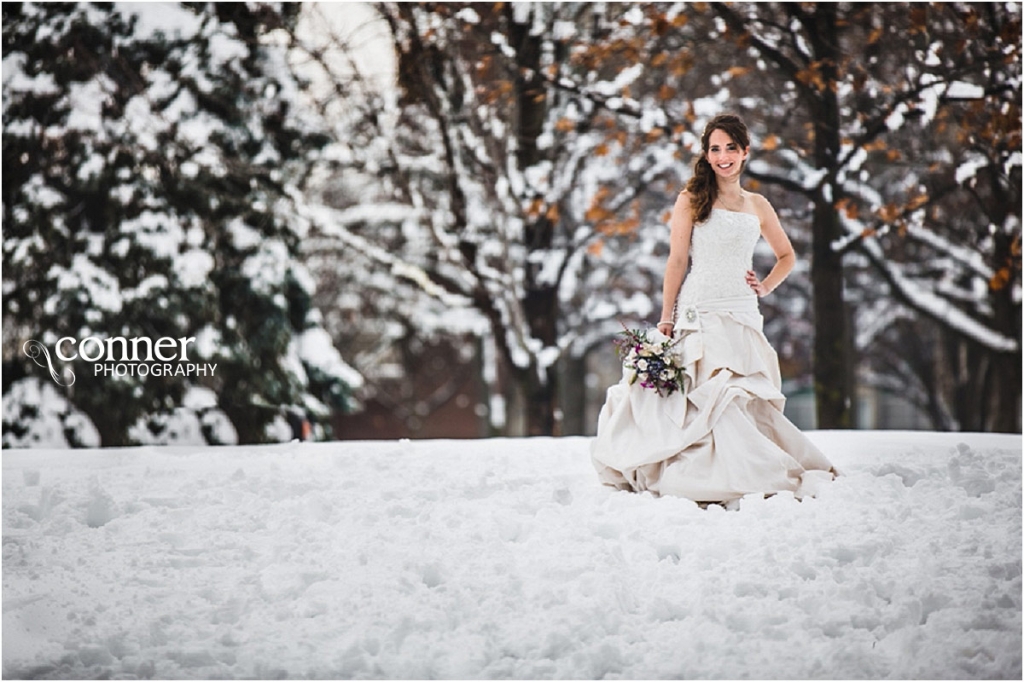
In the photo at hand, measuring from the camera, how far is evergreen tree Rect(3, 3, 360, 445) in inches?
461

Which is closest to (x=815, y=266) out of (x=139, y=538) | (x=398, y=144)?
(x=398, y=144)

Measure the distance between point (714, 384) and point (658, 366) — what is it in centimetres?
34

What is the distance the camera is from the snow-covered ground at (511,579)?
4285 mm

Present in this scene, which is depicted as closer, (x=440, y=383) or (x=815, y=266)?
(x=815, y=266)

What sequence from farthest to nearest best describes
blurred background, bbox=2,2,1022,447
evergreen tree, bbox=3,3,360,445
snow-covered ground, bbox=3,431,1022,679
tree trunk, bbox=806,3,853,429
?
evergreen tree, bbox=3,3,360,445
blurred background, bbox=2,2,1022,447
tree trunk, bbox=806,3,853,429
snow-covered ground, bbox=3,431,1022,679

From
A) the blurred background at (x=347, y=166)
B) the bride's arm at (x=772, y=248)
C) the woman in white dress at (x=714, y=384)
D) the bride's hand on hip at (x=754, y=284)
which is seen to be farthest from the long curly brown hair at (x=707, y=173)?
the blurred background at (x=347, y=166)

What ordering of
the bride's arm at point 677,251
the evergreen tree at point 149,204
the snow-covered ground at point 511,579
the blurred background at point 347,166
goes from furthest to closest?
the evergreen tree at point 149,204
the blurred background at point 347,166
the bride's arm at point 677,251
the snow-covered ground at point 511,579

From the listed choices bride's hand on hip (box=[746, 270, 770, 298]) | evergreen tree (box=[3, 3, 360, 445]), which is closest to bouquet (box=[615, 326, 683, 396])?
bride's hand on hip (box=[746, 270, 770, 298])

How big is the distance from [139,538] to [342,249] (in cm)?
1397

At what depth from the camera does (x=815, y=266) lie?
10391 millimetres

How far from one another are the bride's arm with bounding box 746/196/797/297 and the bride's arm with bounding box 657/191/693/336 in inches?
16.6

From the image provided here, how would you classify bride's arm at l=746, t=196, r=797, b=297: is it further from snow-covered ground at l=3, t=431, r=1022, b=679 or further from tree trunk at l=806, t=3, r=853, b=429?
tree trunk at l=806, t=3, r=853, b=429

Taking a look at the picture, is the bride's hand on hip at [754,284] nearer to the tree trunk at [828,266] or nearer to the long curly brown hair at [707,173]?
the long curly brown hair at [707,173]

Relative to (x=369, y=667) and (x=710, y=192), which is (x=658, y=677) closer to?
(x=369, y=667)
